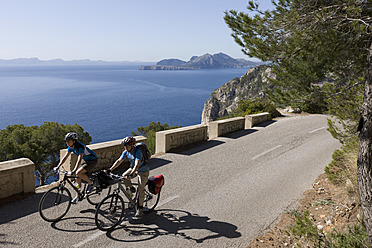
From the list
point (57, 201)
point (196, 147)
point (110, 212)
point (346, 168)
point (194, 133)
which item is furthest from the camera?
point (194, 133)

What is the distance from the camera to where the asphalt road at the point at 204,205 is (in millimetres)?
5547

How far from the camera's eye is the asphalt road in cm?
555

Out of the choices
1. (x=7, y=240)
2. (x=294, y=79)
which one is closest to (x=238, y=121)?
(x=294, y=79)

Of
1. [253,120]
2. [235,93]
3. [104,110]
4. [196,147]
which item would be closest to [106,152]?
[196,147]

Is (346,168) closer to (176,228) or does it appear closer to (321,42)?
(321,42)

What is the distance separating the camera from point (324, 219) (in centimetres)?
641

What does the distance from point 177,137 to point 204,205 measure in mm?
5442

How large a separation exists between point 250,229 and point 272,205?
1.43m

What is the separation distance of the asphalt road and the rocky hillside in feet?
281

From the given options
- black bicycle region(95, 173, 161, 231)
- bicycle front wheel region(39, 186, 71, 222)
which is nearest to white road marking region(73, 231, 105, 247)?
black bicycle region(95, 173, 161, 231)

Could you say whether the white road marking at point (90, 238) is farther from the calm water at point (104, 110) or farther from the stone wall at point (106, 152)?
the calm water at point (104, 110)

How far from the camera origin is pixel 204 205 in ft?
23.4

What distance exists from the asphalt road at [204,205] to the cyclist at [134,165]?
551 millimetres

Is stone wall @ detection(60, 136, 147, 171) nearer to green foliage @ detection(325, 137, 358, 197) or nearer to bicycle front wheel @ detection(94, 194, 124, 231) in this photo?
bicycle front wheel @ detection(94, 194, 124, 231)
